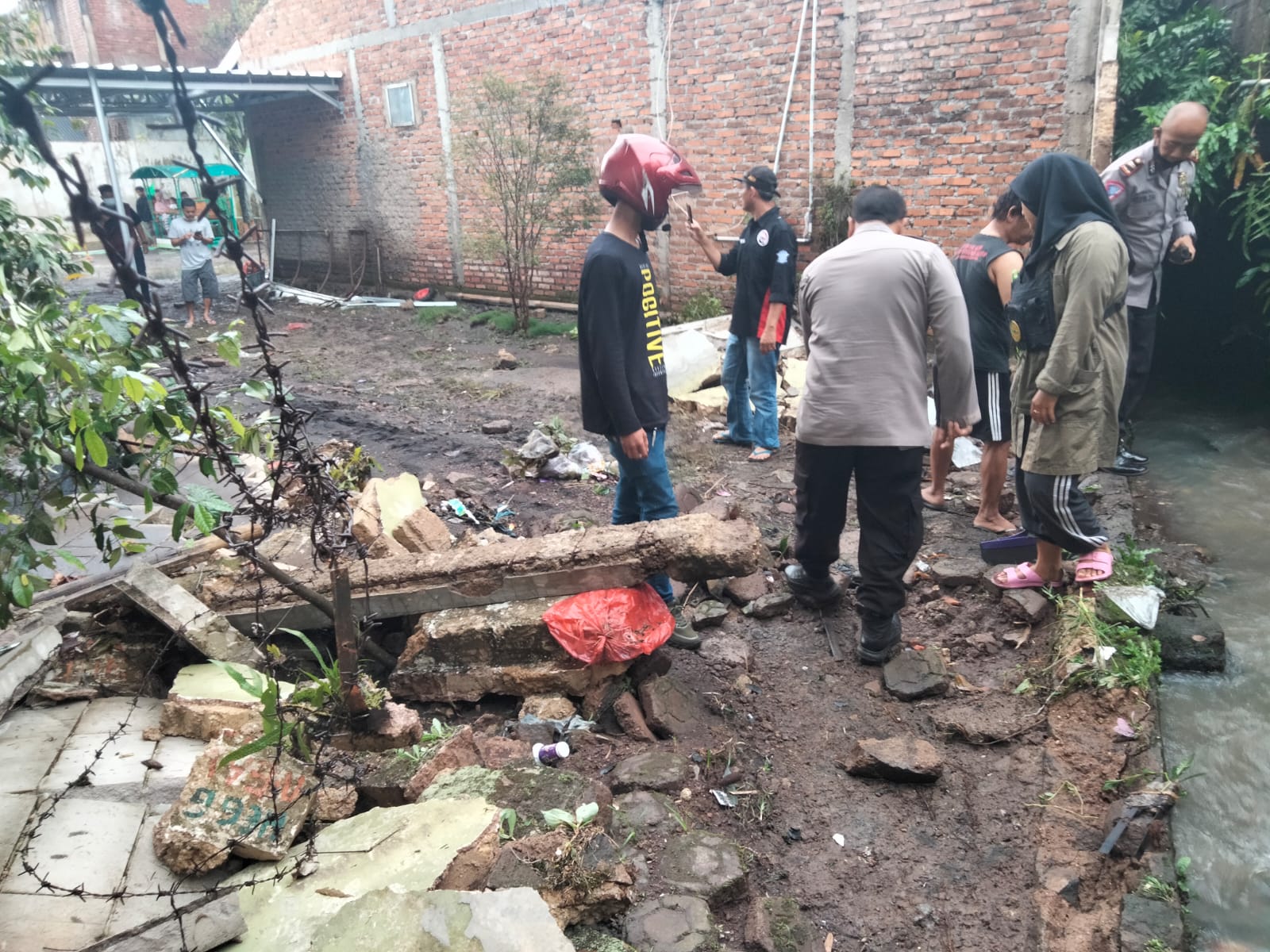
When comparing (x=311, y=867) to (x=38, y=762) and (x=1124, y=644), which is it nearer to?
(x=38, y=762)

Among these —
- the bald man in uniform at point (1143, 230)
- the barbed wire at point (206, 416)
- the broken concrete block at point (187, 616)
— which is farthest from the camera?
the bald man in uniform at point (1143, 230)

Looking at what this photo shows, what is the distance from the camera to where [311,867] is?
2109 millimetres

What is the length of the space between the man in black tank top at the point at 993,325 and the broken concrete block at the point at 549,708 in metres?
2.22

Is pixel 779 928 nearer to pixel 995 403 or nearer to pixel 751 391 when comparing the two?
pixel 995 403

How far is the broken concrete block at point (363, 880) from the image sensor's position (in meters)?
1.83

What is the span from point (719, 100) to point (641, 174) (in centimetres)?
691

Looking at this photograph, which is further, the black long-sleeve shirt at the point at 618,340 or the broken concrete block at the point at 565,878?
the black long-sleeve shirt at the point at 618,340

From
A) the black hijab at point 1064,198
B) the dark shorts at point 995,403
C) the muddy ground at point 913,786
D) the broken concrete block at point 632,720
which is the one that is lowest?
the muddy ground at point 913,786

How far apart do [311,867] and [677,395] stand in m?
5.32

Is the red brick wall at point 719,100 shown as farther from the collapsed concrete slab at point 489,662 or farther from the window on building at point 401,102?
the collapsed concrete slab at point 489,662

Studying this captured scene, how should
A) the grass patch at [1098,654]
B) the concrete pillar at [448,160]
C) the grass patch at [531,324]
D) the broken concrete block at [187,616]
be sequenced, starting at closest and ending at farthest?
1. the broken concrete block at [187,616]
2. the grass patch at [1098,654]
3. the grass patch at [531,324]
4. the concrete pillar at [448,160]

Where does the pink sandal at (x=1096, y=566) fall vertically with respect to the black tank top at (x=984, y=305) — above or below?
below

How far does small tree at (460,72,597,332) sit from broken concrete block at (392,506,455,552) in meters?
6.96

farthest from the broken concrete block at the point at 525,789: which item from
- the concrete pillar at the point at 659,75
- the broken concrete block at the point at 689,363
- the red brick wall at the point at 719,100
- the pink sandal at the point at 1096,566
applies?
the concrete pillar at the point at 659,75
